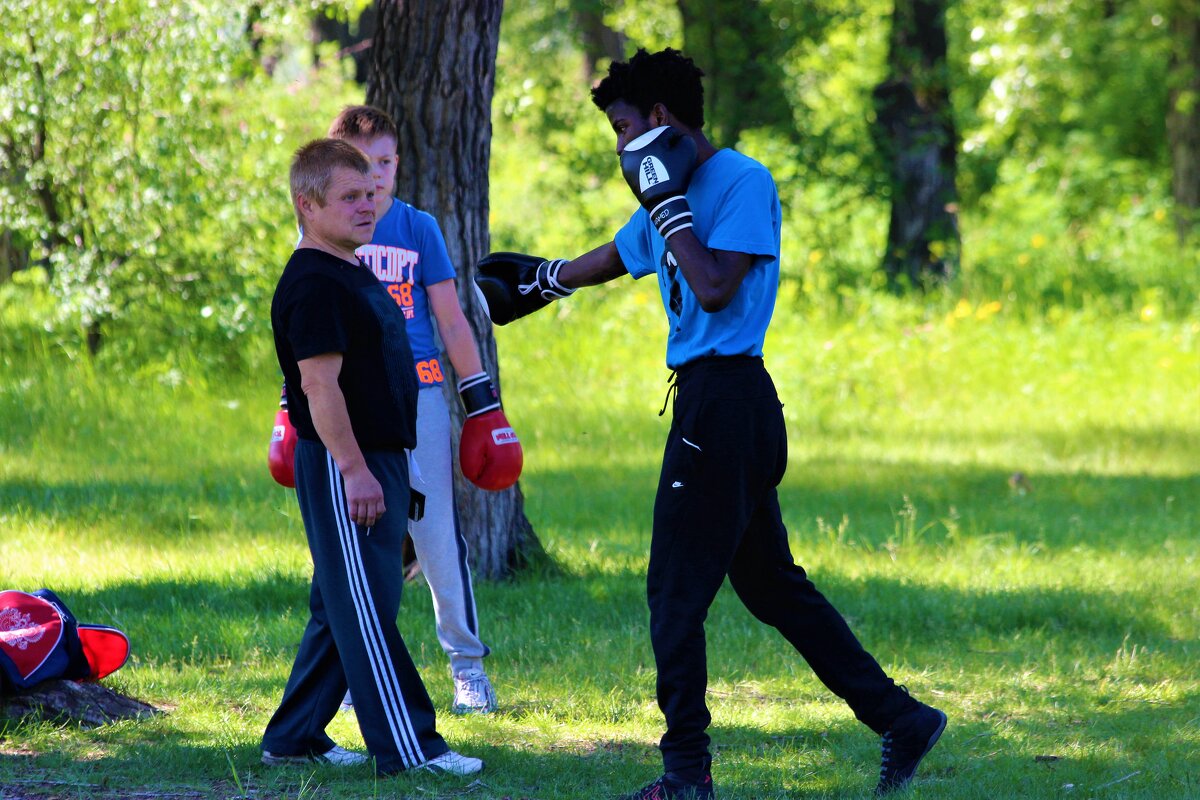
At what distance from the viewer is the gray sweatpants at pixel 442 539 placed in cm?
469

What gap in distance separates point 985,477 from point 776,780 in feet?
16.6

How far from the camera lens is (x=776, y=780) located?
169 inches

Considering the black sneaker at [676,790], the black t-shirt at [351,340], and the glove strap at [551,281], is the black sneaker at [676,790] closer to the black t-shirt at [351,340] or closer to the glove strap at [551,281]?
the black t-shirt at [351,340]

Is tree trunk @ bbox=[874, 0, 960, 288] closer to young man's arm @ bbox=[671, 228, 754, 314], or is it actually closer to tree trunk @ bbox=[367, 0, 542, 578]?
tree trunk @ bbox=[367, 0, 542, 578]

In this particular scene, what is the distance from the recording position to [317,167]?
3943 mm

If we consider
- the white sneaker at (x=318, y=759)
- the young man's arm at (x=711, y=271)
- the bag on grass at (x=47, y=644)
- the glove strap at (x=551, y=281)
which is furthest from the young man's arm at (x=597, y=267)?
the bag on grass at (x=47, y=644)

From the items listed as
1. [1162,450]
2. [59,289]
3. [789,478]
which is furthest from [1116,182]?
[59,289]

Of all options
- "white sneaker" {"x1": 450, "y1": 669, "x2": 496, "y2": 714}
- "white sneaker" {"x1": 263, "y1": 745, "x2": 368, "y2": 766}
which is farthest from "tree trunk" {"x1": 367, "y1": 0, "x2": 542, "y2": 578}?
"white sneaker" {"x1": 263, "y1": 745, "x2": 368, "y2": 766}

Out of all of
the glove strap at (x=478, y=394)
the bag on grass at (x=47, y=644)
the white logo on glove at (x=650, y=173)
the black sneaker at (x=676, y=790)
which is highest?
the white logo on glove at (x=650, y=173)

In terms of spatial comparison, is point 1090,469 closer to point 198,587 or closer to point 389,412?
point 198,587

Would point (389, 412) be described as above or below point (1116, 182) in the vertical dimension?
below

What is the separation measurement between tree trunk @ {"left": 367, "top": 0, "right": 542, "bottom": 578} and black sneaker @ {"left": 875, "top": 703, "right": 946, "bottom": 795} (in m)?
2.79

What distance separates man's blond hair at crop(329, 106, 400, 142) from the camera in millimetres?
4684

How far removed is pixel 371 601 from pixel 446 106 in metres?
2.92
